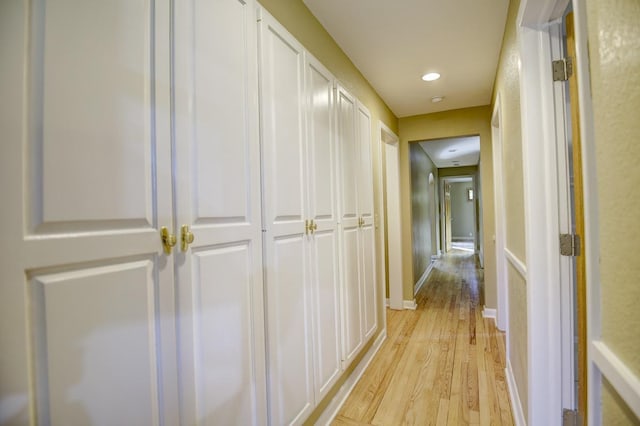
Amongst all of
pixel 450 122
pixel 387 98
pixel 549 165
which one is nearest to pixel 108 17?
pixel 549 165

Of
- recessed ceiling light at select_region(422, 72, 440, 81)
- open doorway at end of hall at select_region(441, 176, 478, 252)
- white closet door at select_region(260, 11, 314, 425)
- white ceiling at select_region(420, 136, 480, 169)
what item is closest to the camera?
white closet door at select_region(260, 11, 314, 425)

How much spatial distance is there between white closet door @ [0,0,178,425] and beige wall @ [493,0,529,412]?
164cm

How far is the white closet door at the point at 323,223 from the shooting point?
5.69 feet

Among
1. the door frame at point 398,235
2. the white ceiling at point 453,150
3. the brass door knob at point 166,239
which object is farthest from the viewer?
the white ceiling at point 453,150

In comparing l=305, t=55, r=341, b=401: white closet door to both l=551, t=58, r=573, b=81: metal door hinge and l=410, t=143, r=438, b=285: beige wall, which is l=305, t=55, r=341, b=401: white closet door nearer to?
l=551, t=58, r=573, b=81: metal door hinge

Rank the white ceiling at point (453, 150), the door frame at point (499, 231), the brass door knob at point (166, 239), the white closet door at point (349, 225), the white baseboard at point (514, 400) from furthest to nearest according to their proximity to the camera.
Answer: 1. the white ceiling at point (453, 150)
2. the door frame at point (499, 231)
3. the white closet door at point (349, 225)
4. the white baseboard at point (514, 400)
5. the brass door knob at point (166, 239)

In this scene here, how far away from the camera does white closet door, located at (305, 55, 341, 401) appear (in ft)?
5.69

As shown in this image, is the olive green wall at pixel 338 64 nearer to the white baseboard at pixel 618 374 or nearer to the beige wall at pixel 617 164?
the beige wall at pixel 617 164

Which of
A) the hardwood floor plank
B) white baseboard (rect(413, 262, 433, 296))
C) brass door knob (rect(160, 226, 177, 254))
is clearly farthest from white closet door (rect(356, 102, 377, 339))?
white baseboard (rect(413, 262, 433, 296))

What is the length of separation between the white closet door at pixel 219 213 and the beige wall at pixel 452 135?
299cm

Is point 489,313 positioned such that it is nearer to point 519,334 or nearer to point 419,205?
point 519,334

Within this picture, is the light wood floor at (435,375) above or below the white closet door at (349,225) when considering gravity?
below

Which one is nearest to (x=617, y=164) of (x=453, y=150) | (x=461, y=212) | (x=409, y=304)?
(x=409, y=304)

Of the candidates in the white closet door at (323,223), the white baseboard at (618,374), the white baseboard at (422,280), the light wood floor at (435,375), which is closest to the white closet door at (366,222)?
the light wood floor at (435,375)
